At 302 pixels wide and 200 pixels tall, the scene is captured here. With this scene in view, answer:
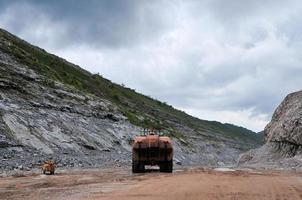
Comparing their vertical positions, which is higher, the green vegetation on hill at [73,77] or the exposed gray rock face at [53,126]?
the green vegetation on hill at [73,77]

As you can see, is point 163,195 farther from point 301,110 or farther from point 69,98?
point 69,98

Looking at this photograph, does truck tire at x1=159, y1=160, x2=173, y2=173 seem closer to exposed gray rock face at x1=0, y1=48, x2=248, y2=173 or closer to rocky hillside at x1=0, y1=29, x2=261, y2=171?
exposed gray rock face at x1=0, y1=48, x2=248, y2=173

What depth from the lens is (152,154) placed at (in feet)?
105

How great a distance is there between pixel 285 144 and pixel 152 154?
21798 mm

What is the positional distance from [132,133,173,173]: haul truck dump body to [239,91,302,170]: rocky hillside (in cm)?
1329

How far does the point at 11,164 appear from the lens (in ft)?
112

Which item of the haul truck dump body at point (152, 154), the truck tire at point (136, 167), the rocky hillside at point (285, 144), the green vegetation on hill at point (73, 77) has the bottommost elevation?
the truck tire at point (136, 167)

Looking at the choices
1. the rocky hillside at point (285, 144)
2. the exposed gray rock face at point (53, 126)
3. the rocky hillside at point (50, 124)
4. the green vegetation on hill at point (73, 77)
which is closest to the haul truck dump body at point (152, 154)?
the exposed gray rock face at point (53, 126)

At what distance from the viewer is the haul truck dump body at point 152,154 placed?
1257 inches

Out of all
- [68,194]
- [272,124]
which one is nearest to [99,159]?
[272,124]

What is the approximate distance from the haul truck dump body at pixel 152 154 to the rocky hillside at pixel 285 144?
13.3 meters

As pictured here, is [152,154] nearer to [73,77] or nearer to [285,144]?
[285,144]

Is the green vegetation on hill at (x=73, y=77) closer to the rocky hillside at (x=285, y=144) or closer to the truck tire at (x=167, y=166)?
the rocky hillside at (x=285, y=144)

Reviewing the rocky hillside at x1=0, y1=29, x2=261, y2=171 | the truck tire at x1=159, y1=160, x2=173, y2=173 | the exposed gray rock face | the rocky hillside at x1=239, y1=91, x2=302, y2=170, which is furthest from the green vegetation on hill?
the truck tire at x1=159, y1=160, x2=173, y2=173
